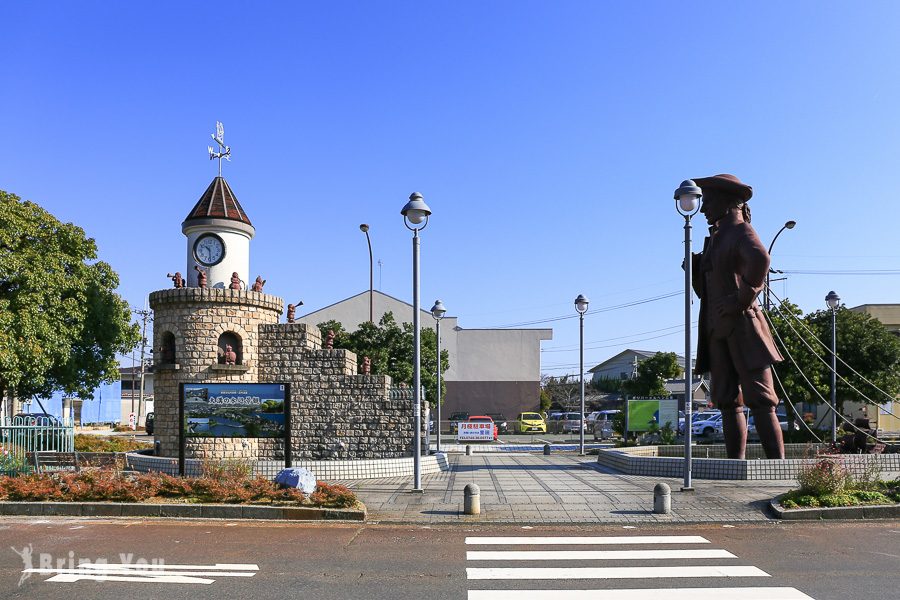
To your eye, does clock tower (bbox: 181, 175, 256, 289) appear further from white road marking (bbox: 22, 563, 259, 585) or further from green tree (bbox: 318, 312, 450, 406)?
green tree (bbox: 318, 312, 450, 406)

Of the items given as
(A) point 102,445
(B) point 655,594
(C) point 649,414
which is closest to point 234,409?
(A) point 102,445

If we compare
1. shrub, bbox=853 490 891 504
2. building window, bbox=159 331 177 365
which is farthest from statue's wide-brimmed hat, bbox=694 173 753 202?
building window, bbox=159 331 177 365

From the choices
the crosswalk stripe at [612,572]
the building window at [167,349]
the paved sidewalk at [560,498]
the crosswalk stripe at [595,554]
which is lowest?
the paved sidewalk at [560,498]

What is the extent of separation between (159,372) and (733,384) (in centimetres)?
1420

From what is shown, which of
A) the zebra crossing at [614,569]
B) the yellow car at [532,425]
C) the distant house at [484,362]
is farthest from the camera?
the distant house at [484,362]

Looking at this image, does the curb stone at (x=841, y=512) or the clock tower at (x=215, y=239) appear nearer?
the curb stone at (x=841, y=512)

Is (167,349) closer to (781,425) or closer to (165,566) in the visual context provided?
(165,566)

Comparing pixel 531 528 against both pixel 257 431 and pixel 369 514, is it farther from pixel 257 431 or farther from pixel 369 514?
pixel 257 431

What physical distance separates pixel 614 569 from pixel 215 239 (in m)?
15.5

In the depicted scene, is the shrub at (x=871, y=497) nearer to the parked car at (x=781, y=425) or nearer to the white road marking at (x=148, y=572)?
the white road marking at (x=148, y=572)

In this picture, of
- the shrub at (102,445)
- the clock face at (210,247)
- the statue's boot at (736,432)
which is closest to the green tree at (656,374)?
the statue's boot at (736,432)

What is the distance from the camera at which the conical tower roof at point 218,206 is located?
68.1ft

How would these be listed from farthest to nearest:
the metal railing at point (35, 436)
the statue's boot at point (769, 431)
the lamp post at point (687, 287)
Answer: the metal railing at point (35, 436), the statue's boot at point (769, 431), the lamp post at point (687, 287)

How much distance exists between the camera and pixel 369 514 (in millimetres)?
12359
